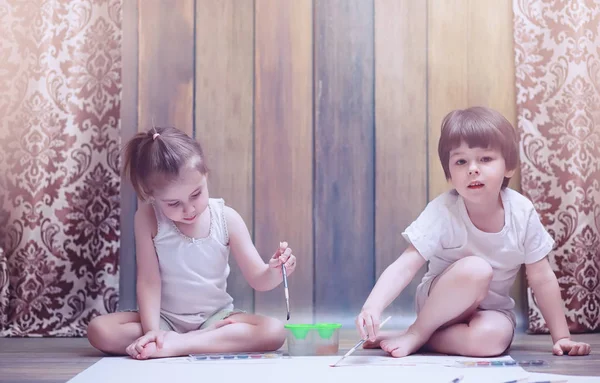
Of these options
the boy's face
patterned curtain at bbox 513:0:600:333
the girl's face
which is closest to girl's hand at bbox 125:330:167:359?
the girl's face

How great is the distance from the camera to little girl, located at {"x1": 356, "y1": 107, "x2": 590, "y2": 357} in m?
1.49

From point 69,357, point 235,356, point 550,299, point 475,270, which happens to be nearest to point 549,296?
point 550,299

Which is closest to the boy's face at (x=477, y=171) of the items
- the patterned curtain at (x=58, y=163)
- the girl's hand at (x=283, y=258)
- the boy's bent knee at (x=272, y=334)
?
the girl's hand at (x=283, y=258)

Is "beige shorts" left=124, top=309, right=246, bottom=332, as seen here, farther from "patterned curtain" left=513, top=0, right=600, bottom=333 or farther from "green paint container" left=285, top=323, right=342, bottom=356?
"patterned curtain" left=513, top=0, right=600, bottom=333

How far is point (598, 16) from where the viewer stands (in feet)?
6.74

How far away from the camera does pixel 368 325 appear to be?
1370 mm

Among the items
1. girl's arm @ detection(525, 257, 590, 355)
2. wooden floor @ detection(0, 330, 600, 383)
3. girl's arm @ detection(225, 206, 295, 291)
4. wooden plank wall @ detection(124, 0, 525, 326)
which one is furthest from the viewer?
wooden plank wall @ detection(124, 0, 525, 326)

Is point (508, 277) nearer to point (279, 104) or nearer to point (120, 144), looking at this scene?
point (279, 104)

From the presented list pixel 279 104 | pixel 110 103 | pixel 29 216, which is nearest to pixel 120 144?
pixel 110 103

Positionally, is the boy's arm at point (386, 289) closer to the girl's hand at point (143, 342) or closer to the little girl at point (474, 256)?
the little girl at point (474, 256)

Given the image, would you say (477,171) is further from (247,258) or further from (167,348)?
(167,348)

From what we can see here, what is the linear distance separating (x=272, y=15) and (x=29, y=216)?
0.92m

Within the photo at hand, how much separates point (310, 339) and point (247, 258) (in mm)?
287

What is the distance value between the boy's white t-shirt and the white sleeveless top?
0.45m
